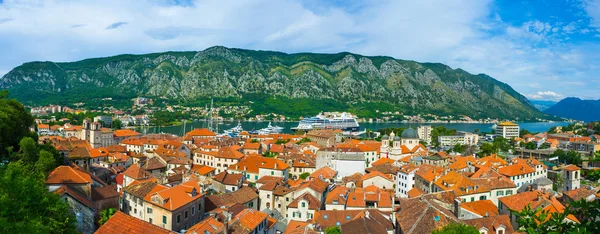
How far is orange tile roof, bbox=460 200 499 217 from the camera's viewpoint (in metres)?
33.2

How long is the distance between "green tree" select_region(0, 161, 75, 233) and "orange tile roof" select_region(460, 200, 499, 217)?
92.8 feet

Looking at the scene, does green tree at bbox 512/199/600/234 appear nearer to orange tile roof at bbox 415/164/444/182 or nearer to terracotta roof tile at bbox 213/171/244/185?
orange tile roof at bbox 415/164/444/182

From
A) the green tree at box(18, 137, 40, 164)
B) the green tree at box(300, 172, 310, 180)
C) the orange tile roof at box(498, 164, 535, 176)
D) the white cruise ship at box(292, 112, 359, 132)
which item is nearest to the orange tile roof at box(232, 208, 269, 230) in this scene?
the green tree at box(18, 137, 40, 164)

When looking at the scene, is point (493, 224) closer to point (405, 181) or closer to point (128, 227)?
point (405, 181)

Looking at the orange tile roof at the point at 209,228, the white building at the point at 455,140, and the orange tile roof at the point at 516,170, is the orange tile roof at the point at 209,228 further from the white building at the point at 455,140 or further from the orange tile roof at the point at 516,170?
the white building at the point at 455,140

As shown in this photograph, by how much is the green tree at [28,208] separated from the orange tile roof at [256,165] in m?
34.3

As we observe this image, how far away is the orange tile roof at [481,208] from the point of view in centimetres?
3316

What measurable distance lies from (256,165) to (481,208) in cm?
2900

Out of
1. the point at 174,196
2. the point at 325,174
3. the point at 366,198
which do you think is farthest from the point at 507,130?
the point at 174,196

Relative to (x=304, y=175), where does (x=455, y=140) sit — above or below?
above

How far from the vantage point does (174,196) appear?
29.6 m

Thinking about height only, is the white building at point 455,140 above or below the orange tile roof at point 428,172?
below

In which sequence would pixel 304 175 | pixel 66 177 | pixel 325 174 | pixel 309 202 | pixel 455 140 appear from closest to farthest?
pixel 66 177 < pixel 309 202 < pixel 325 174 < pixel 304 175 < pixel 455 140

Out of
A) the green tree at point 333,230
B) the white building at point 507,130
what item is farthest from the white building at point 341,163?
the white building at point 507,130
